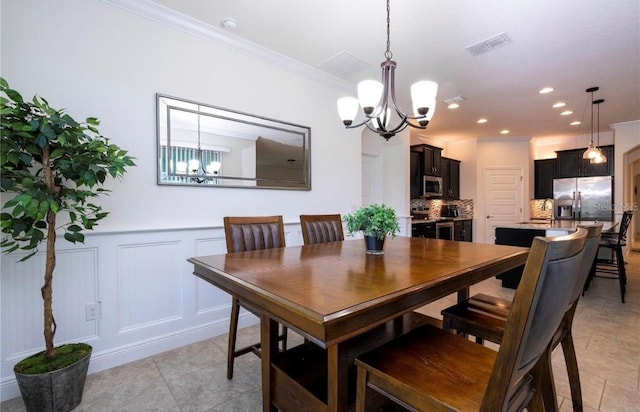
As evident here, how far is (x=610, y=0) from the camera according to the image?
2.23m

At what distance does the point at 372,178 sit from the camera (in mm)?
5262

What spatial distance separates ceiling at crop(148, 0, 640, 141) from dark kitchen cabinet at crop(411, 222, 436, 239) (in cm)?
238

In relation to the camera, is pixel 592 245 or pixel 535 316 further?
pixel 592 245

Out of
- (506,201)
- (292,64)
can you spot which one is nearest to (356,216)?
(292,64)

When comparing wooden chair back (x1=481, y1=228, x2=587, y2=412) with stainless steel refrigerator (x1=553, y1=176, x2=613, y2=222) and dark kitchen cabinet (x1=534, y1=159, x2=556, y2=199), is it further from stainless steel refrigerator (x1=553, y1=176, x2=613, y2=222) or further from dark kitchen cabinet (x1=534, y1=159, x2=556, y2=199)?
dark kitchen cabinet (x1=534, y1=159, x2=556, y2=199)

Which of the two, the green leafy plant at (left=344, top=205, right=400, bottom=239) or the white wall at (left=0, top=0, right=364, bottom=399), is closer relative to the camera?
the green leafy plant at (left=344, top=205, right=400, bottom=239)

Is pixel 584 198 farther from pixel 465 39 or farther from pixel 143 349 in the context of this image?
pixel 143 349

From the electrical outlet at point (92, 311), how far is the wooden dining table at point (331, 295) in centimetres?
114

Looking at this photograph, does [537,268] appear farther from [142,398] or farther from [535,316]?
[142,398]

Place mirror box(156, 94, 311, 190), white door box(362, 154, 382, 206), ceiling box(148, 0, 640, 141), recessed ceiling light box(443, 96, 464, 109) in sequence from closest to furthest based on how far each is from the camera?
ceiling box(148, 0, 640, 141) → mirror box(156, 94, 311, 190) → recessed ceiling light box(443, 96, 464, 109) → white door box(362, 154, 382, 206)

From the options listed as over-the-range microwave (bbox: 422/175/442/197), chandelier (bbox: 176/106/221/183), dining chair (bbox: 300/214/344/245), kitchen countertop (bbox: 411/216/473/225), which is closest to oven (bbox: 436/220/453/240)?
kitchen countertop (bbox: 411/216/473/225)

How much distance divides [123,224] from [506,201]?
24.9 ft

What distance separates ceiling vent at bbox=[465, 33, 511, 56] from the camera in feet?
8.95

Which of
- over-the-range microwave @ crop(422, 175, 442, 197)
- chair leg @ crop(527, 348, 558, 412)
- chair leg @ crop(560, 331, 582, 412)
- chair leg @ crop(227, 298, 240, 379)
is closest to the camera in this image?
chair leg @ crop(527, 348, 558, 412)
